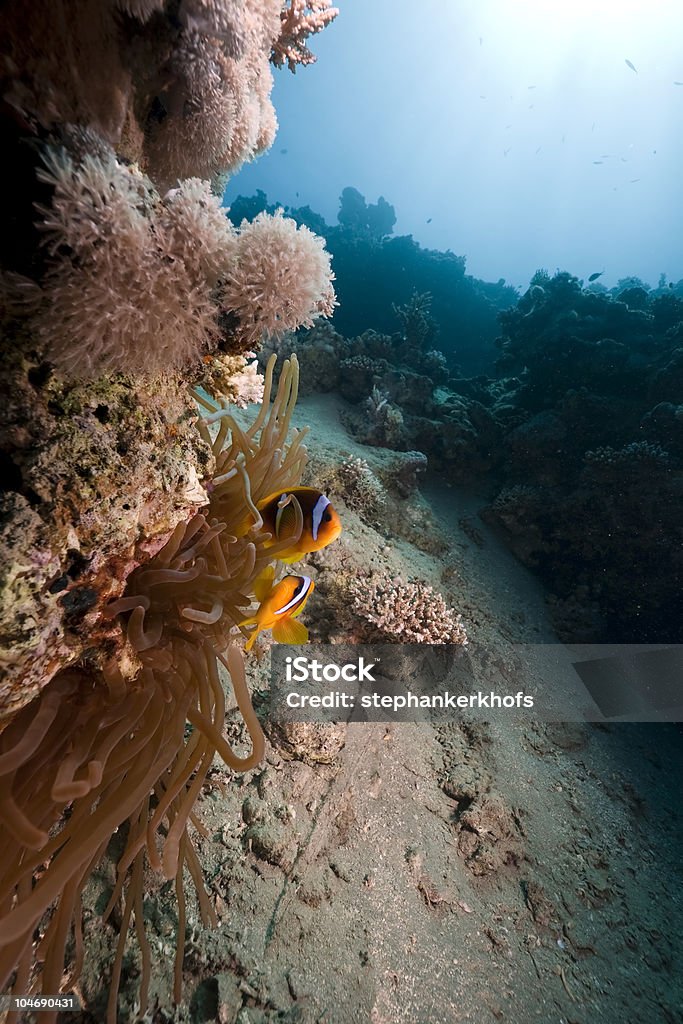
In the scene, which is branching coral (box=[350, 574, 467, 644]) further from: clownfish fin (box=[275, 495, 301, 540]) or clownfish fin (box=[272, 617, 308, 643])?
clownfish fin (box=[275, 495, 301, 540])

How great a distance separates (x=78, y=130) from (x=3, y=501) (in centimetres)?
98

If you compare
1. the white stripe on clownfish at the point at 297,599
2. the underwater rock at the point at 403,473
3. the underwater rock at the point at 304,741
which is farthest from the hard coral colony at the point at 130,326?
the underwater rock at the point at 403,473

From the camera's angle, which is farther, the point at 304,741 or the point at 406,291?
the point at 406,291

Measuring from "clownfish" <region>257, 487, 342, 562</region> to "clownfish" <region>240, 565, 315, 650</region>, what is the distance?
0.14m

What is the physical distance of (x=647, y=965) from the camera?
10.5ft

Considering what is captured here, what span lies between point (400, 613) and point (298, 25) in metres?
3.86

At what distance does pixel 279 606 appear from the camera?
1.71m

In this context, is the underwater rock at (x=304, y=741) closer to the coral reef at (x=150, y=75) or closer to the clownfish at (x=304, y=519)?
the clownfish at (x=304, y=519)

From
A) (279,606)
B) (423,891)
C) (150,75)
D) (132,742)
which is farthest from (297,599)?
(423,891)

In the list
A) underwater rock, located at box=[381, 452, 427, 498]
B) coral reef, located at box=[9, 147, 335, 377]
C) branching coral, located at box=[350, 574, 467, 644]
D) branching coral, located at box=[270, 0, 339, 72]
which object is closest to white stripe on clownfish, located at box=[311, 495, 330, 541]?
coral reef, located at box=[9, 147, 335, 377]

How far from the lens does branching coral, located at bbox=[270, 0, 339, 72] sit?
268cm

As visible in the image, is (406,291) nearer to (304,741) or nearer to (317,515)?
(304,741)

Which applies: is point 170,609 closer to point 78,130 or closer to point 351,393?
point 78,130

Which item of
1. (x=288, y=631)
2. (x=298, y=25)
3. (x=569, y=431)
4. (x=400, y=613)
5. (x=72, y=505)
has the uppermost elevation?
(x=298, y=25)
